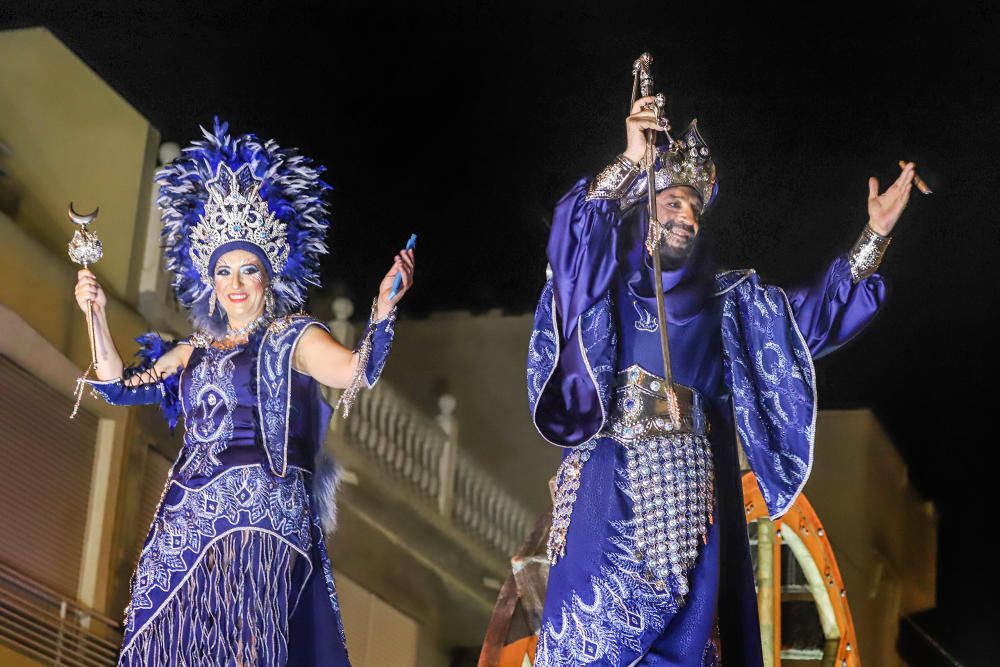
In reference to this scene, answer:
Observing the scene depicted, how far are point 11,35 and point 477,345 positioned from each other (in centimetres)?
277

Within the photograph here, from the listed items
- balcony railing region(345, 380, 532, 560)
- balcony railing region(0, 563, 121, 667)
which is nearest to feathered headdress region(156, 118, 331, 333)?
balcony railing region(0, 563, 121, 667)

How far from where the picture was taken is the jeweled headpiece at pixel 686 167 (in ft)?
15.2

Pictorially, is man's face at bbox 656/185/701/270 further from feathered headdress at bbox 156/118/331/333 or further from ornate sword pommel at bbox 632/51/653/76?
feathered headdress at bbox 156/118/331/333

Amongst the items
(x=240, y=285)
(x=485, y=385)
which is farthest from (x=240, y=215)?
(x=485, y=385)

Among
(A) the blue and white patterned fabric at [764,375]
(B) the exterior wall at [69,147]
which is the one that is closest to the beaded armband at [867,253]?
(A) the blue and white patterned fabric at [764,375]

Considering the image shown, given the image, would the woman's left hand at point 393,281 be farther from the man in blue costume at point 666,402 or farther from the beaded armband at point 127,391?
the beaded armband at point 127,391

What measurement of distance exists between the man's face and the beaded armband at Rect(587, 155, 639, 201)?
240mm

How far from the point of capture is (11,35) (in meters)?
6.65

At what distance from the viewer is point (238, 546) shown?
14.7 ft

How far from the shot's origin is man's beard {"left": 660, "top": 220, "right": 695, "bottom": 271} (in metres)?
4.64

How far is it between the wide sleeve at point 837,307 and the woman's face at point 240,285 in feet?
4.35

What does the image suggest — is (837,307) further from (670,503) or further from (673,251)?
(670,503)

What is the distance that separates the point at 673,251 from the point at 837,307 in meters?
0.42

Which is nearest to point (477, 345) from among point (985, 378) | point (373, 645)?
point (373, 645)
